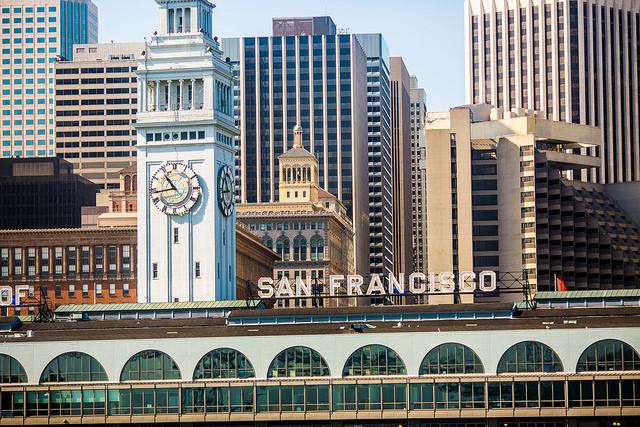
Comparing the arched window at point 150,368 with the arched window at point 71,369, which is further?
the arched window at point 71,369

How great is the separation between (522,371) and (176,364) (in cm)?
3782

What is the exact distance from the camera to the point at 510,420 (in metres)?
174

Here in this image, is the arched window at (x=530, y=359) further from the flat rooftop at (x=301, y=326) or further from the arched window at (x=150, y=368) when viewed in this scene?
the arched window at (x=150, y=368)

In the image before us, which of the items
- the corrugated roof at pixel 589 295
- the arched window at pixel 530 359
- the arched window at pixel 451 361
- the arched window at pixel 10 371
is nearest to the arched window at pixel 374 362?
the arched window at pixel 451 361

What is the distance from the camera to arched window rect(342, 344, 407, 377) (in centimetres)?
17712

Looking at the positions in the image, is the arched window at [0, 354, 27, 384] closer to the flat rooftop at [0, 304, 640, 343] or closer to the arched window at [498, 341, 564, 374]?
the flat rooftop at [0, 304, 640, 343]

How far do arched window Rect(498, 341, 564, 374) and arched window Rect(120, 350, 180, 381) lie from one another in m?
36.1

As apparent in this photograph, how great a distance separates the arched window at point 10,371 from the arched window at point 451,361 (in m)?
44.8

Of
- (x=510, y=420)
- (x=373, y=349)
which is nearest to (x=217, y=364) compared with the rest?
(x=373, y=349)

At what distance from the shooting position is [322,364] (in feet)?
586

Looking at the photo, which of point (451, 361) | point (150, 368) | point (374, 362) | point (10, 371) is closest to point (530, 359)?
point (451, 361)

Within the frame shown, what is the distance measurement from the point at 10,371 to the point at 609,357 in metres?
66.0

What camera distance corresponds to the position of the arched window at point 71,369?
600 feet

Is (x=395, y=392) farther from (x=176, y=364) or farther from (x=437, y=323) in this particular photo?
(x=176, y=364)
